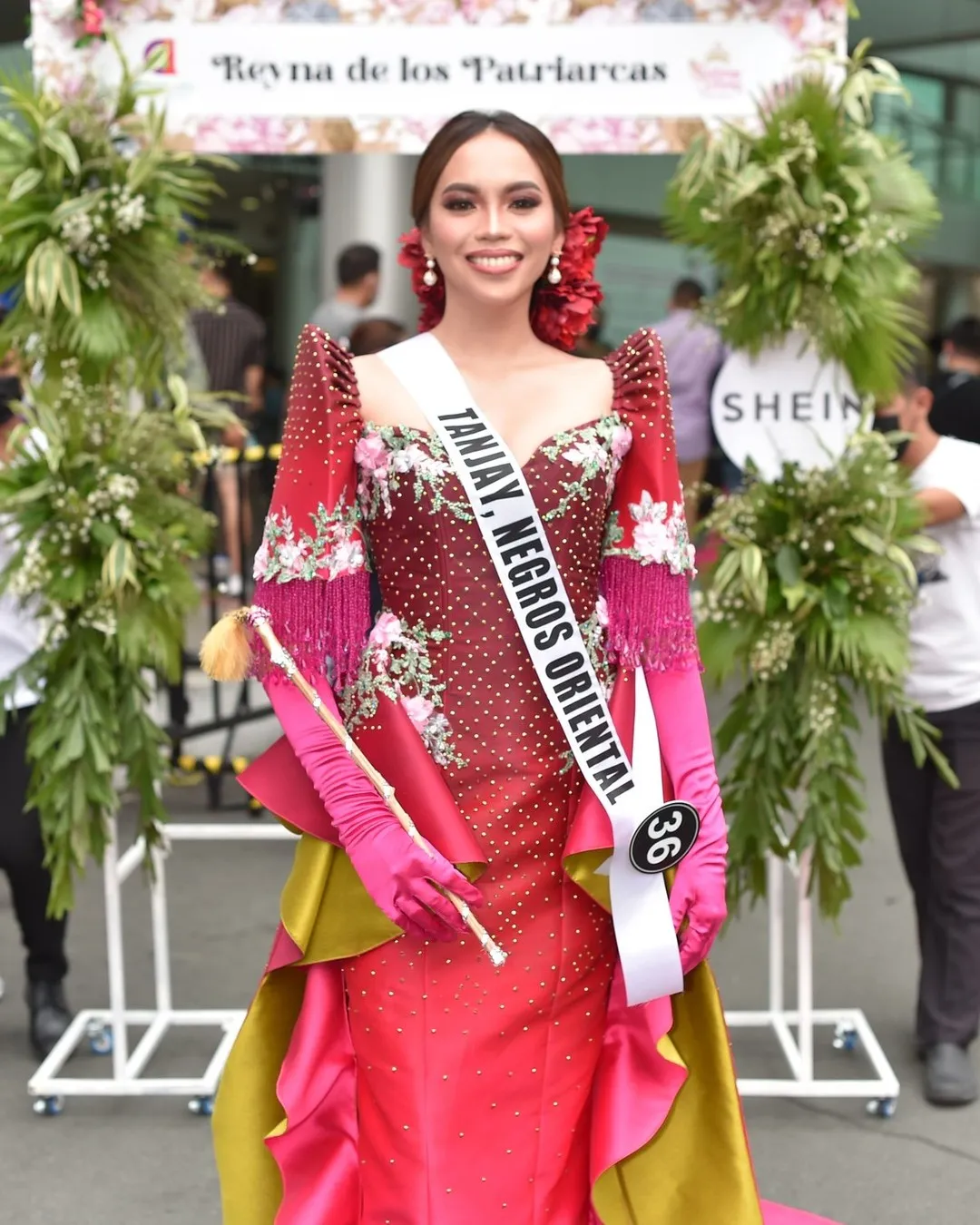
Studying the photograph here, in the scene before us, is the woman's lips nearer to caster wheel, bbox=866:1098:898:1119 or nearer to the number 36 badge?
the number 36 badge

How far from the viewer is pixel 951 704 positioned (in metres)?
4.14

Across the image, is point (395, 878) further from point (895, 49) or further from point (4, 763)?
point (895, 49)

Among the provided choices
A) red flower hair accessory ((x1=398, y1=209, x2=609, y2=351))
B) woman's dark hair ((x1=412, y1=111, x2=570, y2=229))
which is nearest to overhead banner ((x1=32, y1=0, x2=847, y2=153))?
red flower hair accessory ((x1=398, y1=209, x2=609, y2=351))

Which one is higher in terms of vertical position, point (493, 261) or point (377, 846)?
point (493, 261)

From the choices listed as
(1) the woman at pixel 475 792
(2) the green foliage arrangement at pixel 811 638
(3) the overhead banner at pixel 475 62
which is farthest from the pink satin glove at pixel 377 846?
(3) the overhead banner at pixel 475 62

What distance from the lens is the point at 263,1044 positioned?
8.32 ft

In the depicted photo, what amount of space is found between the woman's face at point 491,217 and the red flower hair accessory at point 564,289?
128mm

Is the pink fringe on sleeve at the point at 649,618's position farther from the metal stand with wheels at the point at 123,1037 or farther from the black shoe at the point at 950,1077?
the black shoe at the point at 950,1077

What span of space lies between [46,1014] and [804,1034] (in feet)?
6.34

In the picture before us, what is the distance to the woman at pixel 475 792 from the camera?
Result: 2354mm

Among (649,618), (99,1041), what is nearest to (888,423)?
(649,618)

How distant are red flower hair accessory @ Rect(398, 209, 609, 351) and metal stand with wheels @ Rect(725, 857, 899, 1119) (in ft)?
6.20

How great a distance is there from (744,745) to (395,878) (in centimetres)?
198

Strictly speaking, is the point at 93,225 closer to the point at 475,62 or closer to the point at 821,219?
the point at 475,62
